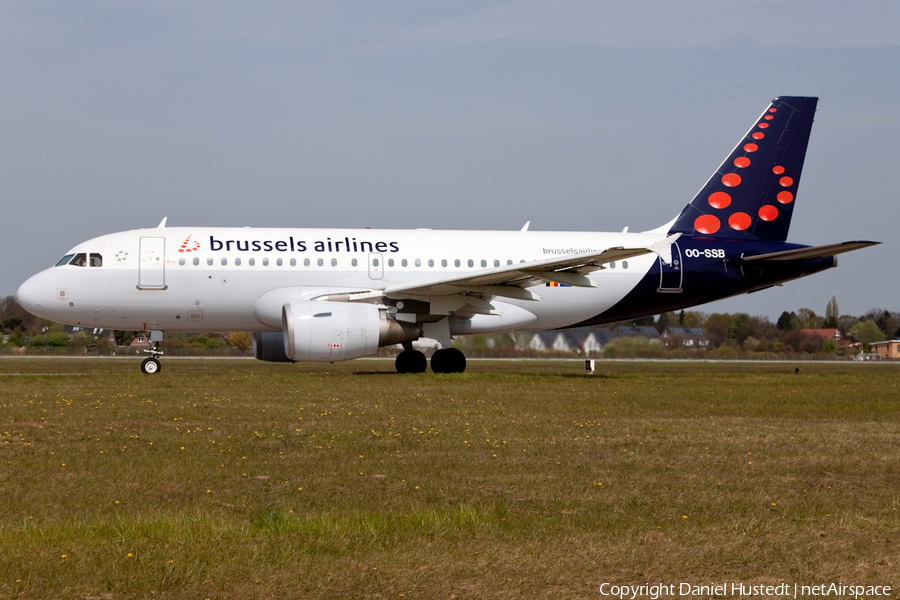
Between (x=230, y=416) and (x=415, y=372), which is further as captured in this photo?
(x=415, y=372)

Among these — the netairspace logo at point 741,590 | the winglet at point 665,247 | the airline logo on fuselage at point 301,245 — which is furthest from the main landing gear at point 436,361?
the netairspace logo at point 741,590

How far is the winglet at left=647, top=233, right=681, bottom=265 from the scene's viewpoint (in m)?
19.3

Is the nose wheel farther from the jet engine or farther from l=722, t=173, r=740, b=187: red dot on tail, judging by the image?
l=722, t=173, r=740, b=187: red dot on tail

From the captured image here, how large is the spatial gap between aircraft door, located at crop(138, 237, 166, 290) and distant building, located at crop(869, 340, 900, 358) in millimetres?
65637

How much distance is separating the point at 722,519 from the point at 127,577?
155 inches

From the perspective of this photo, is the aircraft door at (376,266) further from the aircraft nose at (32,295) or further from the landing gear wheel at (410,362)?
the aircraft nose at (32,295)

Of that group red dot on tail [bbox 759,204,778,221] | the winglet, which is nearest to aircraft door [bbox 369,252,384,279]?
the winglet

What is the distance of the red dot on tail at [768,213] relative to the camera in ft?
85.3

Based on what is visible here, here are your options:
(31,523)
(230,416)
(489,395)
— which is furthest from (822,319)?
(31,523)

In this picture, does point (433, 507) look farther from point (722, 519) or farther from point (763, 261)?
point (763, 261)

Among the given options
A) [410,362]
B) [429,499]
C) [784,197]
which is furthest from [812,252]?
[429,499]

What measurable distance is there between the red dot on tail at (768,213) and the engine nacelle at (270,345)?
13.7 meters

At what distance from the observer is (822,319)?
230ft

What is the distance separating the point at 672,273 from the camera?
24.6 metres
